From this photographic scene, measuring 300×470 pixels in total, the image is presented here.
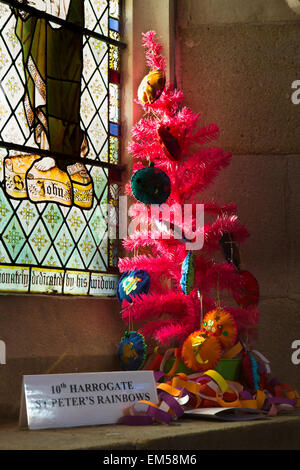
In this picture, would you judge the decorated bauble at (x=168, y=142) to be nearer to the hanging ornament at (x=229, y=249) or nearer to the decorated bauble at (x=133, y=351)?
the hanging ornament at (x=229, y=249)

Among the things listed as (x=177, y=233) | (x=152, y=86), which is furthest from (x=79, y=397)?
(x=152, y=86)

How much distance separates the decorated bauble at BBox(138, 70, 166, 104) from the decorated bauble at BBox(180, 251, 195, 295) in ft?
2.29

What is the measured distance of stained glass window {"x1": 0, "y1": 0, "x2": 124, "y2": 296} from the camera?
275cm

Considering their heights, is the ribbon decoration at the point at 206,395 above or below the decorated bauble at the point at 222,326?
below

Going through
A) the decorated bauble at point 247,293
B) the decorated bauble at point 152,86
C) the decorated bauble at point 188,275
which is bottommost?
the decorated bauble at point 247,293

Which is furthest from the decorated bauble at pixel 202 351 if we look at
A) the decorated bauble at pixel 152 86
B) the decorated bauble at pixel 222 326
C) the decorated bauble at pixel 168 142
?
the decorated bauble at pixel 152 86

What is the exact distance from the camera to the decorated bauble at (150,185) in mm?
2709

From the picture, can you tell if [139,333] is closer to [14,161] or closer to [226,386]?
[226,386]

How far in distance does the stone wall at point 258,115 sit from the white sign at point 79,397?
0.93m

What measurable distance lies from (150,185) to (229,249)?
0.39m

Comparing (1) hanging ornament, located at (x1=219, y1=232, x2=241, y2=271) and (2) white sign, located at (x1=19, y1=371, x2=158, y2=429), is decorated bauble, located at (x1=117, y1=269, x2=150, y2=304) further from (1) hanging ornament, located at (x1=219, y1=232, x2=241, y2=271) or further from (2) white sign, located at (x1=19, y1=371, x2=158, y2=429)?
(2) white sign, located at (x1=19, y1=371, x2=158, y2=429)
